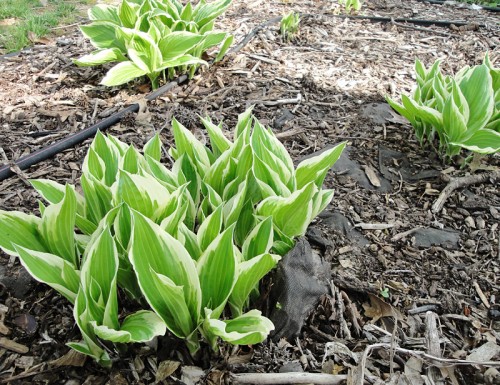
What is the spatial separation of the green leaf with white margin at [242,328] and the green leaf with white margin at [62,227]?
0.55 meters

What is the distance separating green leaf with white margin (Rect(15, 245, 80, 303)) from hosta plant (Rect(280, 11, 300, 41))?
3.47 metres

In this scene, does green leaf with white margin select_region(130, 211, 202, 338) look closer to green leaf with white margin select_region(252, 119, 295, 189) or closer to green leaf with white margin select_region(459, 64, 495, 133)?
green leaf with white margin select_region(252, 119, 295, 189)

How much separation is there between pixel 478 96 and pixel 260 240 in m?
1.67

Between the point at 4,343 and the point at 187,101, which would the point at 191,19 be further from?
the point at 4,343

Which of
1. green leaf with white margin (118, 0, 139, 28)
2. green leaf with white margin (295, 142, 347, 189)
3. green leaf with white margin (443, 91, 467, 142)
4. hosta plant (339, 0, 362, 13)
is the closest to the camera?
green leaf with white margin (295, 142, 347, 189)

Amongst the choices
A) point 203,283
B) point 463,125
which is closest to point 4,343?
point 203,283

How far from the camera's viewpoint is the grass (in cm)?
427

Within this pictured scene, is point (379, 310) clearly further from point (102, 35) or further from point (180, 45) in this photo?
point (102, 35)

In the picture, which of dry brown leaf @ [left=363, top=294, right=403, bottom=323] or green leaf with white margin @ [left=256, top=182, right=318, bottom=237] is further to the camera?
dry brown leaf @ [left=363, top=294, right=403, bottom=323]

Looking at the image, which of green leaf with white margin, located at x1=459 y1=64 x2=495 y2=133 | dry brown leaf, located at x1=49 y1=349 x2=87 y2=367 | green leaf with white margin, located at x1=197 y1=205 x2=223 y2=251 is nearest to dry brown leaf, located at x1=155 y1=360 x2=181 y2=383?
dry brown leaf, located at x1=49 y1=349 x2=87 y2=367

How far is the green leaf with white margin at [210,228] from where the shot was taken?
1.47 m

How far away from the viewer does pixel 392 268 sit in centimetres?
197

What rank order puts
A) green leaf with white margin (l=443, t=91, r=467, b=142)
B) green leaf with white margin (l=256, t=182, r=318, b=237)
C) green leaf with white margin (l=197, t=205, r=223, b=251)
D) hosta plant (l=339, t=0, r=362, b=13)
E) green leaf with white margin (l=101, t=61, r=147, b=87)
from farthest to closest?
1. hosta plant (l=339, t=0, r=362, b=13)
2. green leaf with white margin (l=101, t=61, r=147, b=87)
3. green leaf with white margin (l=443, t=91, r=467, b=142)
4. green leaf with white margin (l=256, t=182, r=318, b=237)
5. green leaf with white margin (l=197, t=205, r=223, b=251)

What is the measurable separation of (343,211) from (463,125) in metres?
0.78
